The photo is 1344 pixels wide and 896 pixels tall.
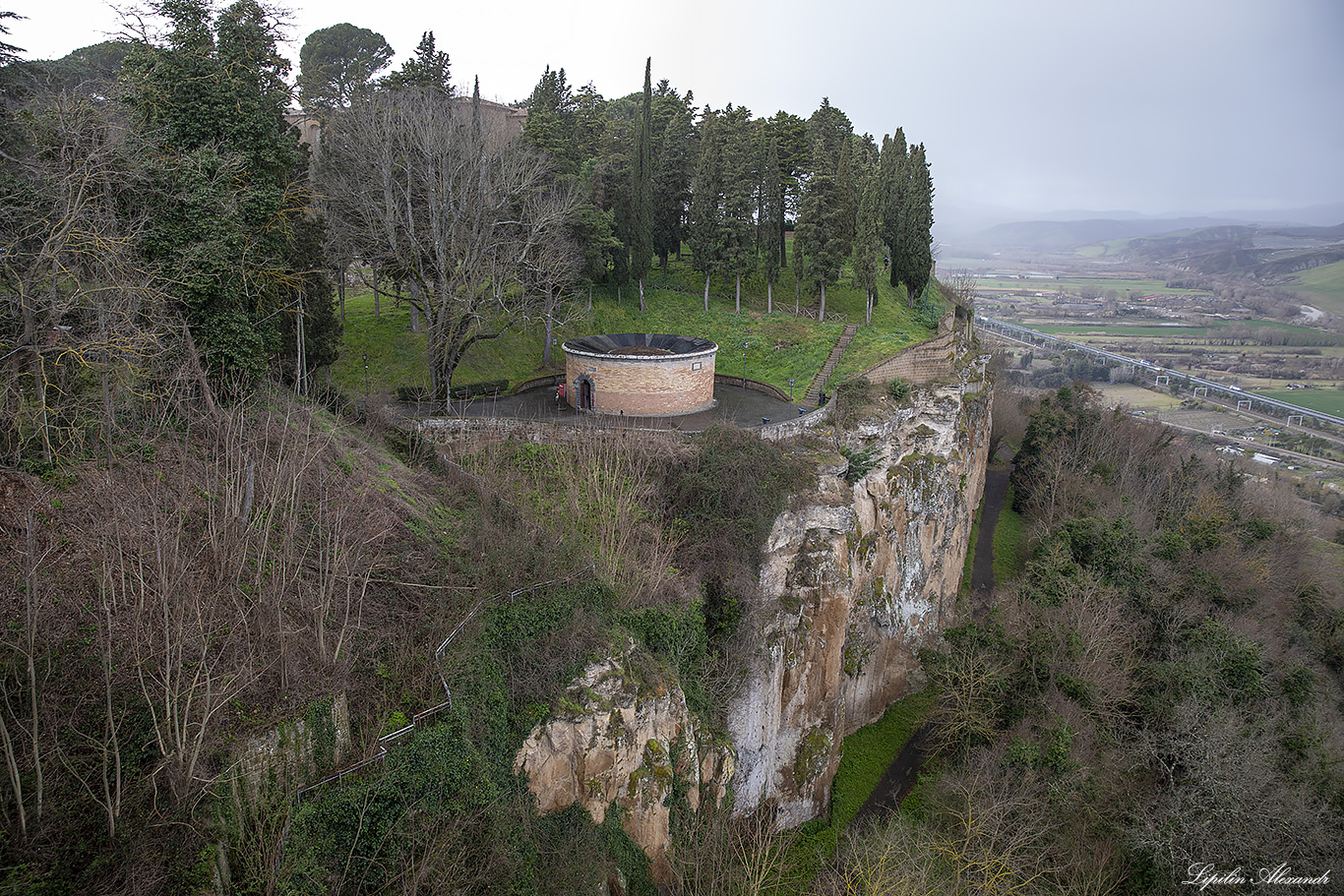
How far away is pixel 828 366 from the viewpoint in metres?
32.0

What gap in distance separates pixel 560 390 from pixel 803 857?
18.3 metres

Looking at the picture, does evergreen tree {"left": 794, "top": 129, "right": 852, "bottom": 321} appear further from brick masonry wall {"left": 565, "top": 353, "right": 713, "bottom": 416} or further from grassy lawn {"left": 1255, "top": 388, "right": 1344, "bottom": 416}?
grassy lawn {"left": 1255, "top": 388, "right": 1344, "bottom": 416}

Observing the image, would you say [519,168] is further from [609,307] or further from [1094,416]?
[1094,416]

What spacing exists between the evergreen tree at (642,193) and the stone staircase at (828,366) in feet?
34.8

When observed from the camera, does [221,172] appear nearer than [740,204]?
Yes

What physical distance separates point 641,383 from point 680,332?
11548 millimetres

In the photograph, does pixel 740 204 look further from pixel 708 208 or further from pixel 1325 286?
pixel 1325 286

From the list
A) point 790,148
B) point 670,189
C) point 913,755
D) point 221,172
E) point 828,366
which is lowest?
point 913,755

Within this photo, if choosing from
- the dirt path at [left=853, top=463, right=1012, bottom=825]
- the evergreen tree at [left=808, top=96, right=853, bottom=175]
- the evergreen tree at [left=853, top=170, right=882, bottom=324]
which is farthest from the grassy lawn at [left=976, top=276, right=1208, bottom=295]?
the dirt path at [left=853, top=463, right=1012, bottom=825]

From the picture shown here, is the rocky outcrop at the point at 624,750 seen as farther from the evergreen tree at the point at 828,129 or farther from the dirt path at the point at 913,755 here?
the evergreen tree at the point at 828,129

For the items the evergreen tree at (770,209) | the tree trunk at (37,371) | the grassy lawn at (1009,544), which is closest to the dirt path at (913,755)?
the grassy lawn at (1009,544)

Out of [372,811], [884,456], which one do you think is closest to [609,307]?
[884,456]

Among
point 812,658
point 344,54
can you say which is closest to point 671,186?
point 344,54

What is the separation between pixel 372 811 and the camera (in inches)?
380
